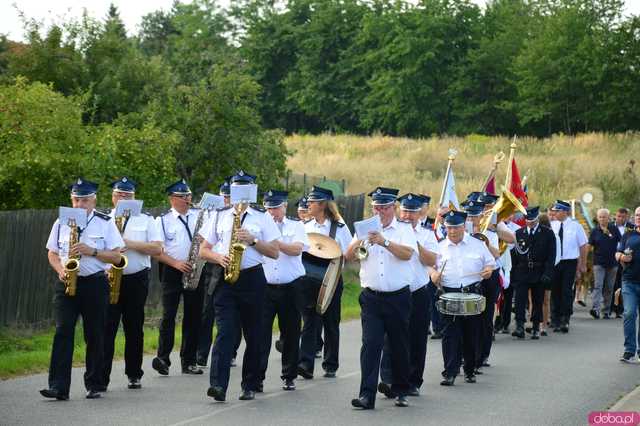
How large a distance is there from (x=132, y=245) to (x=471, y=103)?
65607 millimetres

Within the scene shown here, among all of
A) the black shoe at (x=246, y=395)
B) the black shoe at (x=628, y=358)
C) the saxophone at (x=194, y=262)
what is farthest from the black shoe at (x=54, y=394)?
the black shoe at (x=628, y=358)

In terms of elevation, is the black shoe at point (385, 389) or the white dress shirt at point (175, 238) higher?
the white dress shirt at point (175, 238)

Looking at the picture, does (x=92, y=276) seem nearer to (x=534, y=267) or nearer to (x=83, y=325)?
(x=83, y=325)

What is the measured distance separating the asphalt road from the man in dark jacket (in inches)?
119

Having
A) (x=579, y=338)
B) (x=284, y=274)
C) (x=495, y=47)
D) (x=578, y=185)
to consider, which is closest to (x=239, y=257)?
(x=284, y=274)

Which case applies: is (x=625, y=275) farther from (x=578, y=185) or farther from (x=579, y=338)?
(x=578, y=185)

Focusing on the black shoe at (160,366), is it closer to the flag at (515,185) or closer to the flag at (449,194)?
the flag at (449,194)

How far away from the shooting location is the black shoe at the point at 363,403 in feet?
40.2

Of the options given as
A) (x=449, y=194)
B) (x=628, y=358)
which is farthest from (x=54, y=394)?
(x=449, y=194)

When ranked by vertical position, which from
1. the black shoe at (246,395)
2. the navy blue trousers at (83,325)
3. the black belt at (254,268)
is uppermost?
the black belt at (254,268)

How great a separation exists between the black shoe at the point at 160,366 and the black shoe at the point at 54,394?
1.98 meters

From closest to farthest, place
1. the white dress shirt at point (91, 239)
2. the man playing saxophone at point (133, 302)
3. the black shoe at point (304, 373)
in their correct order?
1. the white dress shirt at point (91, 239)
2. the man playing saxophone at point (133, 302)
3. the black shoe at point (304, 373)

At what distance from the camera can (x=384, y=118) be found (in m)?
79.2

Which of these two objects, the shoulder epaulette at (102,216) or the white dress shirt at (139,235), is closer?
the shoulder epaulette at (102,216)
